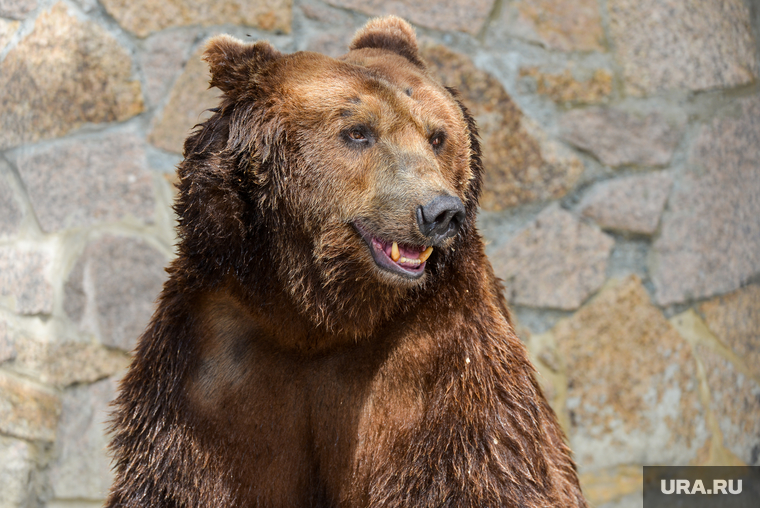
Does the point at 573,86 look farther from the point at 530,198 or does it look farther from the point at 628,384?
the point at 628,384

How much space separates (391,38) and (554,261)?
5.36 ft

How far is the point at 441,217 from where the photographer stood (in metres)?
1.72

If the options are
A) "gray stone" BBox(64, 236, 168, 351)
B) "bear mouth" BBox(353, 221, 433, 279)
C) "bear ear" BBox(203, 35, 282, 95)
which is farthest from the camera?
"gray stone" BBox(64, 236, 168, 351)

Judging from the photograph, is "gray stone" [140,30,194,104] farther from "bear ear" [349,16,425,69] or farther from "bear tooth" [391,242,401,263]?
"bear tooth" [391,242,401,263]

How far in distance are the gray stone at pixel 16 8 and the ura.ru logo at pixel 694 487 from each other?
3.77 meters

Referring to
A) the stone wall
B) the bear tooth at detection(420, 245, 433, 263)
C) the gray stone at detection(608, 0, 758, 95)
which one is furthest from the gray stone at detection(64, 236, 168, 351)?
the gray stone at detection(608, 0, 758, 95)

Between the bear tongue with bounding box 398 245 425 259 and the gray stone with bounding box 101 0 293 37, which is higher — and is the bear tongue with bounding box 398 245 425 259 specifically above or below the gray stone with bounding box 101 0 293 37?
below

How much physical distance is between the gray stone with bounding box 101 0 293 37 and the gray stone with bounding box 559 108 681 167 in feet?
4.72

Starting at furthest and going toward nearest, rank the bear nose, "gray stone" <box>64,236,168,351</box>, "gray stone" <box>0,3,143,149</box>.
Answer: "gray stone" <box>64,236,168,351</box>
"gray stone" <box>0,3,143,149</box>
the bear nose

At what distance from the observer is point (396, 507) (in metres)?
1.88

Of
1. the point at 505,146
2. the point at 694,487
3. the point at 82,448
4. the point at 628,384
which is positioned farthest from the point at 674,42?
the point at 82,448

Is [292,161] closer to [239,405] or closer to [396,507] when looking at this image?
[239,405]

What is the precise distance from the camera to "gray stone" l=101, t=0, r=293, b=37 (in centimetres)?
328

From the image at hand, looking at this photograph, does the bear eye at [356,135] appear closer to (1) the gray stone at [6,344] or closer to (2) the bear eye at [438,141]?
(2) the bear eye at [438,141]
